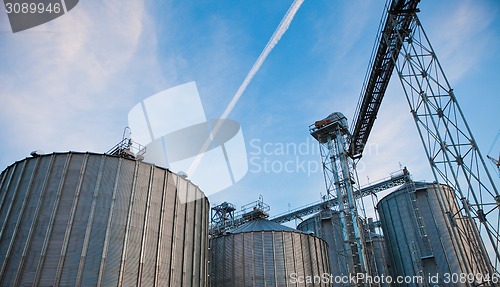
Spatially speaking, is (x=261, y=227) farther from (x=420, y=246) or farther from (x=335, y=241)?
(x=420, y=246)

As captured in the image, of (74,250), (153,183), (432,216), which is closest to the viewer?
(74,250)

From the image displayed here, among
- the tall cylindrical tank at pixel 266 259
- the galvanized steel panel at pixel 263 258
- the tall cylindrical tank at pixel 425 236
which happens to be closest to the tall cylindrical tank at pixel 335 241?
the tall cylindrical tank at pixel 425 236

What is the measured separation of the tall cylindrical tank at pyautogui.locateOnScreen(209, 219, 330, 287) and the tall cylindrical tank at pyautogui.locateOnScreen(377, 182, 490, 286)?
777 centimetres

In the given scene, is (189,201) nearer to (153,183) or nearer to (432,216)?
(153,183)

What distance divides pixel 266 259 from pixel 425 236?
1429 cm

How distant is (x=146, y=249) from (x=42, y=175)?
7.10 meters

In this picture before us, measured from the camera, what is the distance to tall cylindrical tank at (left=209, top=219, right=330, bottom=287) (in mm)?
24828

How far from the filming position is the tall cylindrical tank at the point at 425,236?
26797mm

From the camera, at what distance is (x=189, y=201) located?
22.1 metres

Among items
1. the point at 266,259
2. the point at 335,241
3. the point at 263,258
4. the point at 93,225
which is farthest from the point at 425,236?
the point at 93,225

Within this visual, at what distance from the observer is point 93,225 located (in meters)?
17.1

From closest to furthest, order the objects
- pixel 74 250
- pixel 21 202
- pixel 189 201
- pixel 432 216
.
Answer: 1. pixel 74 250
2. pixel 21 202
3. pixel 189 201
4. pixel 432 216

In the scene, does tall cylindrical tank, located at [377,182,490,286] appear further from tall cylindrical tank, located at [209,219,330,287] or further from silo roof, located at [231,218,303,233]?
silo roof, located at [231,218,303,233]

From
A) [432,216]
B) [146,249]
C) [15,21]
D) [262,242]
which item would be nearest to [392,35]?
[432,216]
